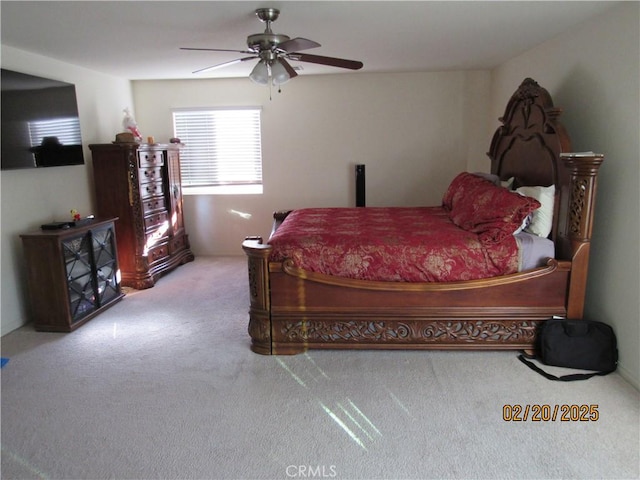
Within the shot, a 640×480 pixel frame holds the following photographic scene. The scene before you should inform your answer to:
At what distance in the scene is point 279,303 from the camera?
2.96 meters

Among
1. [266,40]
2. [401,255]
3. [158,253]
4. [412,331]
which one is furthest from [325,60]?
[158,253]

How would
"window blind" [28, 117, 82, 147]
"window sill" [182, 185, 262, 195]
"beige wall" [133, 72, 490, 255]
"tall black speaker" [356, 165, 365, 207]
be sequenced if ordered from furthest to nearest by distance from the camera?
"window sill" [182, 185, 262, 195]
"tall black speaker" [356, 165, 365, 207]
"beige wall" [133, 72, 490, 255]
"window blind" [28, 117, 82, 147]

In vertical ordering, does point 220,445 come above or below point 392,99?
below

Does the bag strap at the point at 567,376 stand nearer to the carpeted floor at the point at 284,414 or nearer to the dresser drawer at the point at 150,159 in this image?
the carpeted floor at the point at 284,414

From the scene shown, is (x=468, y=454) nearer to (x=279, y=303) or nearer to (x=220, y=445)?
(x=220, y=445)

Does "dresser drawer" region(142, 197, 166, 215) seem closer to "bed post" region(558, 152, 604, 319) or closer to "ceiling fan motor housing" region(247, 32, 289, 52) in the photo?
"ceiling fan motor housing" region(247, 32, 289, 52)

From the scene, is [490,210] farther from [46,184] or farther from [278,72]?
[46,184]

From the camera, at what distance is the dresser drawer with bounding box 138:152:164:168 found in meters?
4.47

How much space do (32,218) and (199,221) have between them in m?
2.19

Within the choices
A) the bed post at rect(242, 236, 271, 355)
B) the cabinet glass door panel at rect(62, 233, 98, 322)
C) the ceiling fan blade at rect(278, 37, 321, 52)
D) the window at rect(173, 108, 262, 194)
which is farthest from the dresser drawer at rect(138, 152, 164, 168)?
the ceiling fan blade at rect(278, 37, 321, 52)

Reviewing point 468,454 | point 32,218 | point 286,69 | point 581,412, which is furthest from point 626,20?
point 32,218

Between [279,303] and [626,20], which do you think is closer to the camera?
[626,20]
